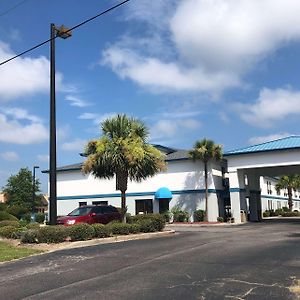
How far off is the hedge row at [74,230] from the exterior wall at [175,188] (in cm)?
1738

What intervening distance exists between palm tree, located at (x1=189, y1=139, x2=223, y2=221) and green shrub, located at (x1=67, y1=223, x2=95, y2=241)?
2154 cm

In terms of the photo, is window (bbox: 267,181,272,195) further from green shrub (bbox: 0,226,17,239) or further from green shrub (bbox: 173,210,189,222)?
green shrub (bbox: 0,226,17,239)

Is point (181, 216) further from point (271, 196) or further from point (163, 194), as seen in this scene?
point (271, 196)

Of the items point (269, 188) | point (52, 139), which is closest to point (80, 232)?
point (52, 139)

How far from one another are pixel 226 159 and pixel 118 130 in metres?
19.4

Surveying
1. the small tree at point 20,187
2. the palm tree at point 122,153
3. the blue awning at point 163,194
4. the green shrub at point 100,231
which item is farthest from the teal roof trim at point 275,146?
the small tree at point 20,187

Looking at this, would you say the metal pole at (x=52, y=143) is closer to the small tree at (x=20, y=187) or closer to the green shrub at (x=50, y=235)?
the green shrub at (x=50, y=235)

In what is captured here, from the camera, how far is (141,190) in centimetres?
4472

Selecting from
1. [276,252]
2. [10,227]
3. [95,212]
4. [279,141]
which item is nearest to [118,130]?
[95,212]

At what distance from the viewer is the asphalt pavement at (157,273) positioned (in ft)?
29.1

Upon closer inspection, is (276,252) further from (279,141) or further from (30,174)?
(30,174)

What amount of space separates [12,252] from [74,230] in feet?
10.2

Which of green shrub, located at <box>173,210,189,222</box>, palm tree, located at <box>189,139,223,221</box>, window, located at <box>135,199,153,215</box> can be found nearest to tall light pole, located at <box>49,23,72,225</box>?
palm tree, located at <box>189,139,223,221</box>

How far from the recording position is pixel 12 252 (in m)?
15.9
